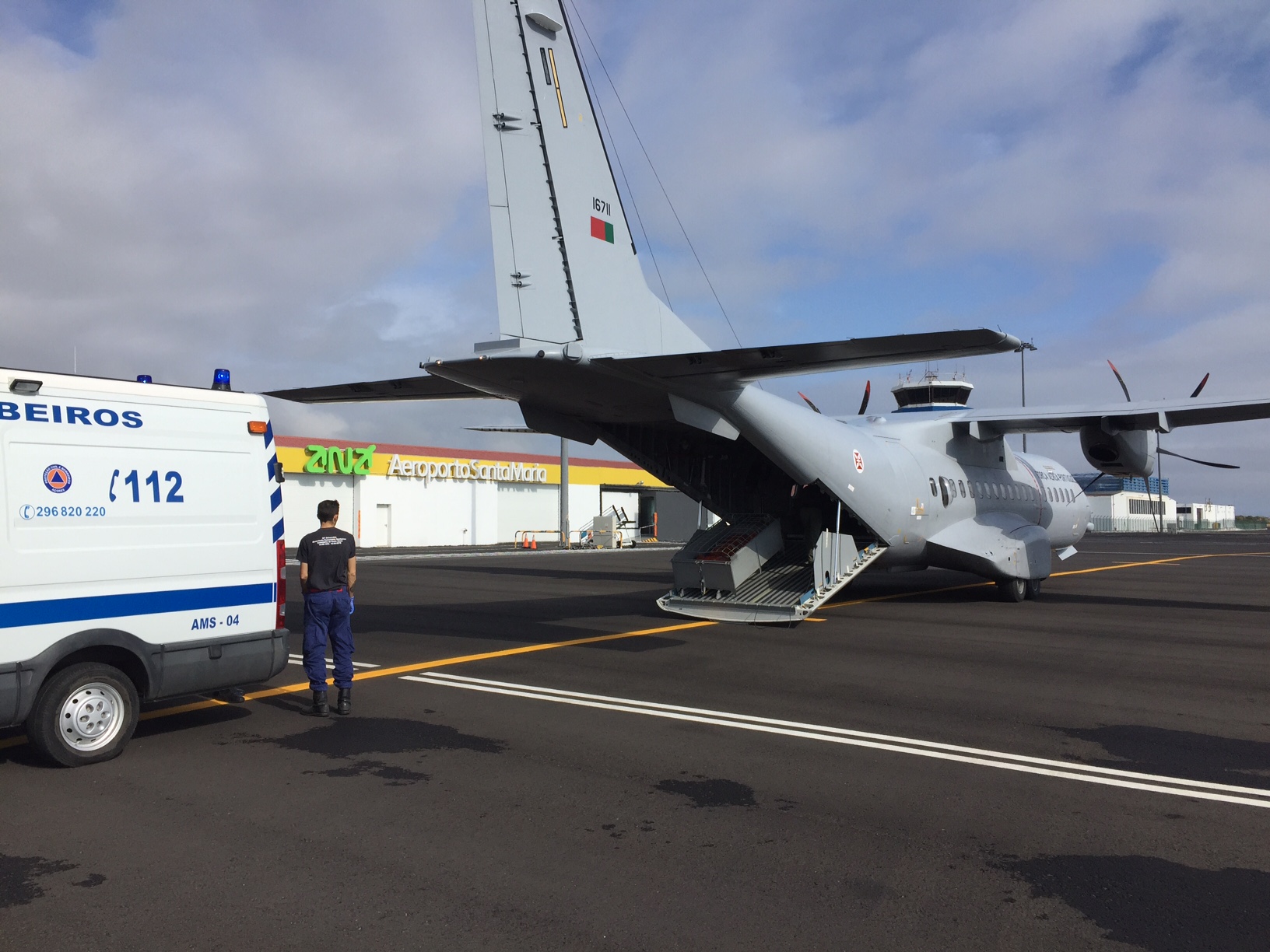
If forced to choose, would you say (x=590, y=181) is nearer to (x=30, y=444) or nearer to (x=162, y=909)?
(x=30, y=444)

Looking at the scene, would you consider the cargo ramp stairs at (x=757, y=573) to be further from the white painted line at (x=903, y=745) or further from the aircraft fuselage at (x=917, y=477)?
the white painted line at (x=903, y=745)

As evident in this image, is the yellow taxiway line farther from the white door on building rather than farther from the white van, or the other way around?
the white door on building

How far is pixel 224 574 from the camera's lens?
268 inches

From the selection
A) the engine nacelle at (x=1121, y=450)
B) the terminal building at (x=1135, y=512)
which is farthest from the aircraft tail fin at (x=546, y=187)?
the terminal building at (x=1135, y=512)

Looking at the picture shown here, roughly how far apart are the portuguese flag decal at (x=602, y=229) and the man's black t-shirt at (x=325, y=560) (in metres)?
4.76

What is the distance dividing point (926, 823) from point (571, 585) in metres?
16.2

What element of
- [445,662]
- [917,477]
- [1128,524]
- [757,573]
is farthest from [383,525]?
[1128,524]

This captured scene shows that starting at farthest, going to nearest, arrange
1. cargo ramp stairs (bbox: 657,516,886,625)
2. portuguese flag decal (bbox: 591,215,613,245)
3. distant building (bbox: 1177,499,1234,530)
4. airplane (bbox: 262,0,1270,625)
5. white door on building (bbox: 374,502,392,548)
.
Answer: distant building (bbox: 1177,499,1234,530), white door on building (bbox: 374,502,392,548), cargo ramp stairs (bbox: 657,516,886,625), portuguese flag decal (bbox: 591,215,613,245), airplane (bbox: 262,0,1270,625)

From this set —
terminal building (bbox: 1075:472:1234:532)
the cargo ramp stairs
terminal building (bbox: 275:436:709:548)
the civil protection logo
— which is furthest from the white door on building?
terminal building (bbox: 1075:472:1234:532)

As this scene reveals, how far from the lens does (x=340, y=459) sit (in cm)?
4103

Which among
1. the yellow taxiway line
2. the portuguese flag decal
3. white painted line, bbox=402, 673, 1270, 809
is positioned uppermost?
the portuguese flag decal

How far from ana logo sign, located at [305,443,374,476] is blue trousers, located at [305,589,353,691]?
3462cm

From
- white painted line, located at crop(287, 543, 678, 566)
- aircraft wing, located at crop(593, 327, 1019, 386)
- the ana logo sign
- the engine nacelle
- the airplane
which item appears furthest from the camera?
the ana logo sign

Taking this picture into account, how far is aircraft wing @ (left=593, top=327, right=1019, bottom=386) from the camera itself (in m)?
7.12
